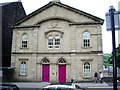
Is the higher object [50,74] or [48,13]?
[48,13]

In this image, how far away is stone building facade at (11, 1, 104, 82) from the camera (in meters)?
26.6

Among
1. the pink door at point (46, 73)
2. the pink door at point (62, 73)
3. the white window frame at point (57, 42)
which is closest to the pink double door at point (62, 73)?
the pink door at point (62, 73)

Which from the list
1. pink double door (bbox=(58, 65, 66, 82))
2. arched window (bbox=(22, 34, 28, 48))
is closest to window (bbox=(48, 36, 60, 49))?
pink double door (bbox=(58, 65, 66, 82))

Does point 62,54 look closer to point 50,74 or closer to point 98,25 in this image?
point 50,74

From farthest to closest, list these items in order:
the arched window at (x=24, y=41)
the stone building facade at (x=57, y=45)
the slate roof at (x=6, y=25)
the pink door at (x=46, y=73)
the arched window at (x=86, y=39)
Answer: the slate roof at (x=6, y=25)
the arched window at (x=24, y=41)
the pink door at (x=46, y=73)
the arched window at (x=86, y=39)
the stone building facade at (x=57, y=45)

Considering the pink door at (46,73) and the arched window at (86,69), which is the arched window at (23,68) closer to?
the pink door at (46,73)

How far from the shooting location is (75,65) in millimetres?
26578

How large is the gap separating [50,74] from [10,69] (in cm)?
652

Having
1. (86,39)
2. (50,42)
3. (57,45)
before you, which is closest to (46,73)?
(57,45)

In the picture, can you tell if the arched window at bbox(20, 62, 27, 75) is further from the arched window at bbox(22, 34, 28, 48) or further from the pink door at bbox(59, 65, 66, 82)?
the pink door at bbox(59, 65, 66, 82)

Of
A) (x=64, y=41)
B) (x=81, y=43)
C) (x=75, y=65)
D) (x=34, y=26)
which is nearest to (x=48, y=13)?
(x=34, y=26)

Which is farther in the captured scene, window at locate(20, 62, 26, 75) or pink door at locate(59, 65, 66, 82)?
window at locate(20, 62, 26, 75)

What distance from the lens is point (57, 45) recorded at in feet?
92.2

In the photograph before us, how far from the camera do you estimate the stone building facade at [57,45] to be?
87.4 ft
